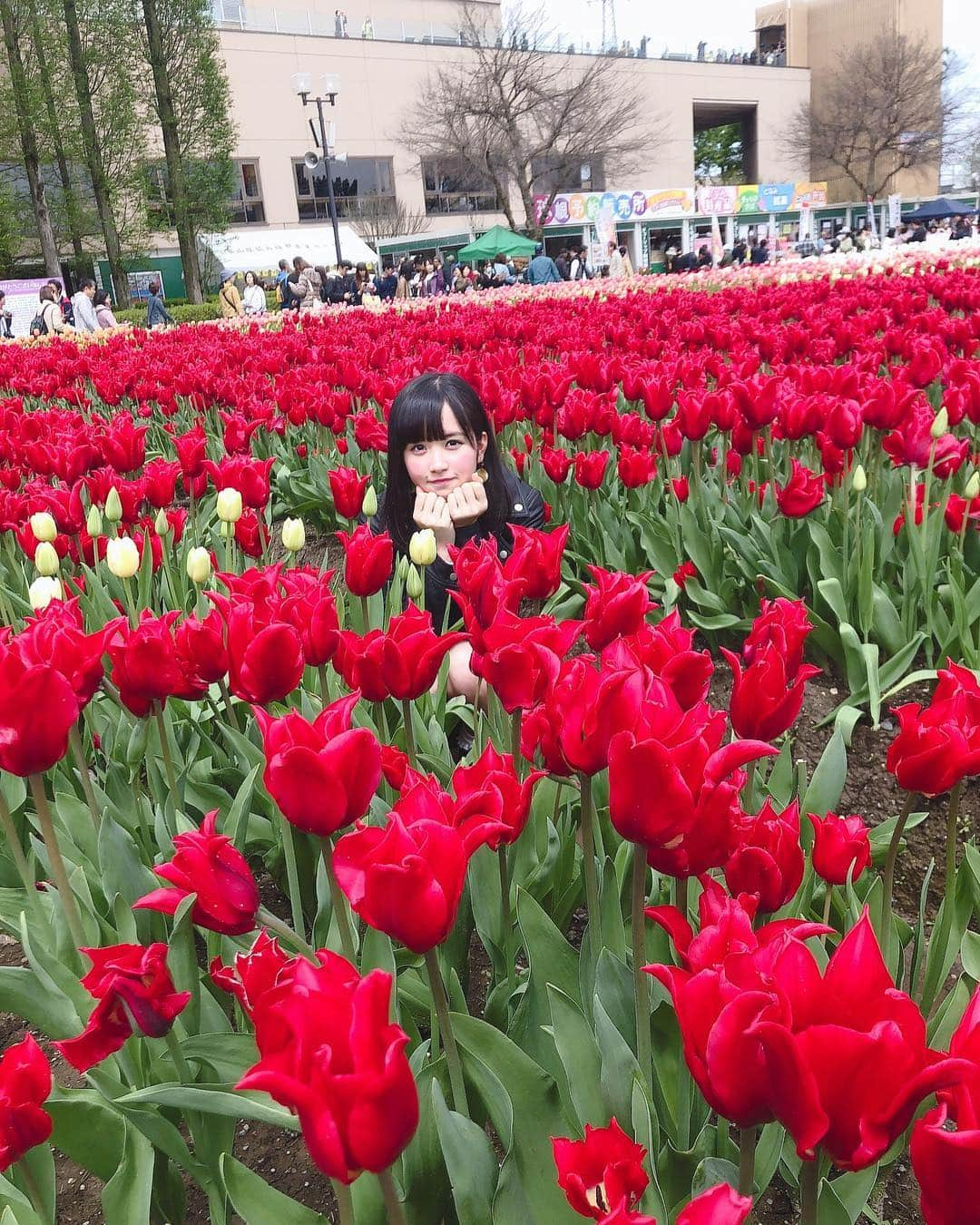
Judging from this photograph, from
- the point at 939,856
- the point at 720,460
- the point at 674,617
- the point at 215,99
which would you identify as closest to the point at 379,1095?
the point at 674,617

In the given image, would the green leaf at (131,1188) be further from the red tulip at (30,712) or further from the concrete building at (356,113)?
the concrete building at (356,113)

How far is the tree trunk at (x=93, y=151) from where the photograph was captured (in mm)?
33188

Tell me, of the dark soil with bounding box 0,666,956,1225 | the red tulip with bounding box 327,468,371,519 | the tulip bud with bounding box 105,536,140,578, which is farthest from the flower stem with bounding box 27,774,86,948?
the red tulip with bounding box 327,468,371,519

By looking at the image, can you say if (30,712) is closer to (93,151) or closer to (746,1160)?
(746,1160)

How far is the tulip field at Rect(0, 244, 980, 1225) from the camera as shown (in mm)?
709

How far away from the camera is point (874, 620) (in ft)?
9.96

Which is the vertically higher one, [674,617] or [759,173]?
[759,173]

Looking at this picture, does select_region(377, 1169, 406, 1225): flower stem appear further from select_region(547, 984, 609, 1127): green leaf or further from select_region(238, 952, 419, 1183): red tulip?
select_region(547, 984, 609, 1127): green leaf

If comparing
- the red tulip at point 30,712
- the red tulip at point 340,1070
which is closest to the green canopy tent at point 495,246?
the red tulip at point 30,712

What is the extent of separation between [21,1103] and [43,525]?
1909mm

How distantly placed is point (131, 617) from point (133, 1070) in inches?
55.6

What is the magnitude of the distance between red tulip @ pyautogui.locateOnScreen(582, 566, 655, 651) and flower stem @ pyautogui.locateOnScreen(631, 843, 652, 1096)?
492 mm

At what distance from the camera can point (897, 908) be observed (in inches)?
87.5

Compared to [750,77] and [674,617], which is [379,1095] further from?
[750,77]
